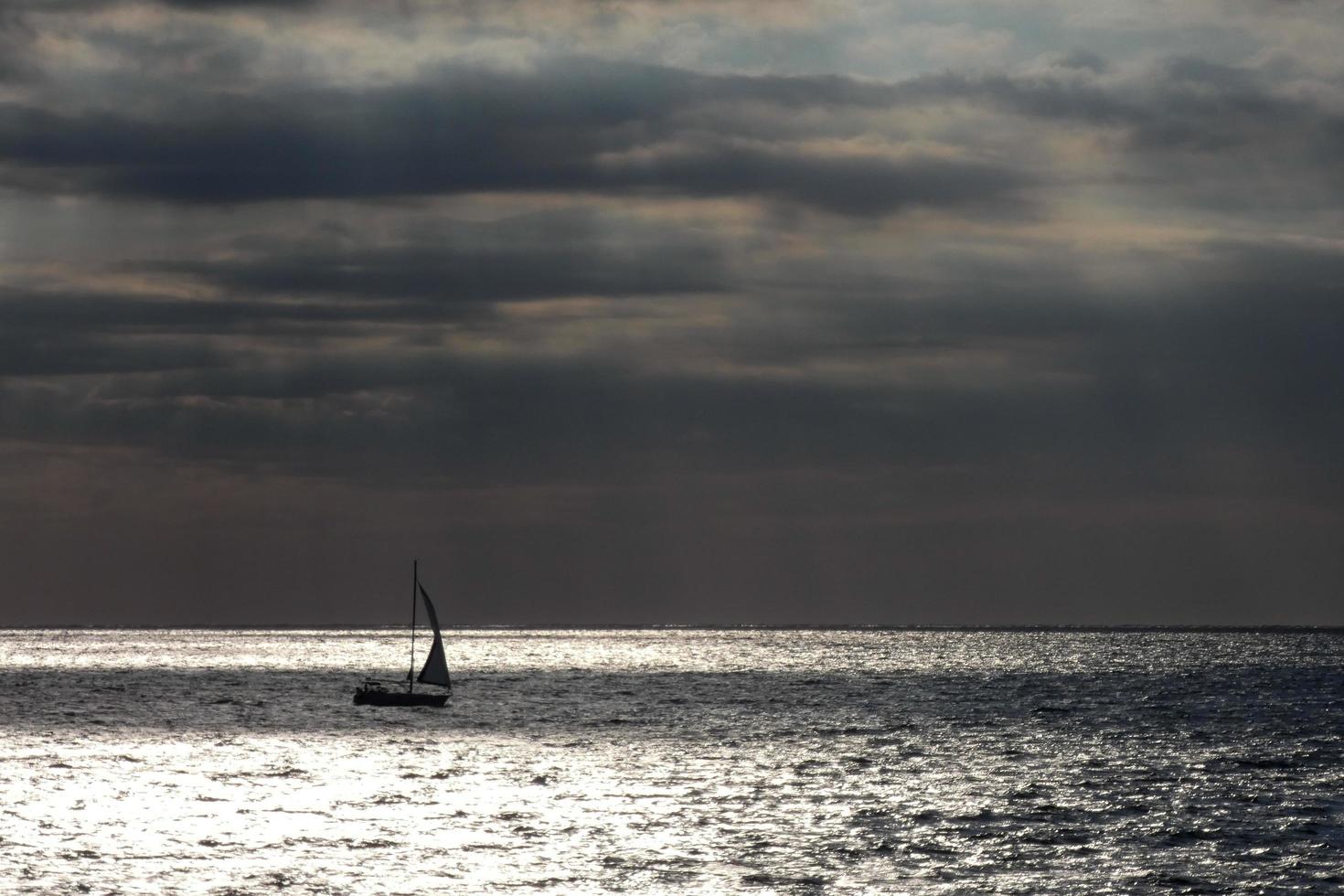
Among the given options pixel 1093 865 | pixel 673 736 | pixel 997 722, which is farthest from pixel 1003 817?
pixel 997 722

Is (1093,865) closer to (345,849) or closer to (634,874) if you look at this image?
(634,874)

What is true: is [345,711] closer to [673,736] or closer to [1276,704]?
[673,736]

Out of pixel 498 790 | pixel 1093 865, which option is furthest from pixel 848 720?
pixel 1093 865

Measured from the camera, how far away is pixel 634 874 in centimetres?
4897

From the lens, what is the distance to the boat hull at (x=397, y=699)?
5113 inches

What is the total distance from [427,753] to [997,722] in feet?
148

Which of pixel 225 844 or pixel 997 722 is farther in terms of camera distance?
pixel 997 722

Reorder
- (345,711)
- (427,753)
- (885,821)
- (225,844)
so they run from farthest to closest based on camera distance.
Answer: (345,711), (427,753), (885,821), (225,844)

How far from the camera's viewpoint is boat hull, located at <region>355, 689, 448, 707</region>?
12988 cm

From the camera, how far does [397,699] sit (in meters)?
131

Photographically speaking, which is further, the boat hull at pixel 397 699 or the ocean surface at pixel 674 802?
the boat hull at pixel 397 699

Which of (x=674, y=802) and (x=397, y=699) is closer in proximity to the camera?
(x=674, y=802)

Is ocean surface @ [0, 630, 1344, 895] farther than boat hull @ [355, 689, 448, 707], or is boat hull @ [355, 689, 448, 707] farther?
boat hull @ [355, 689, 448, 707]

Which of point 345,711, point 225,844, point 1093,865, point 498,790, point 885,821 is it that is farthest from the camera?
point 345,711
